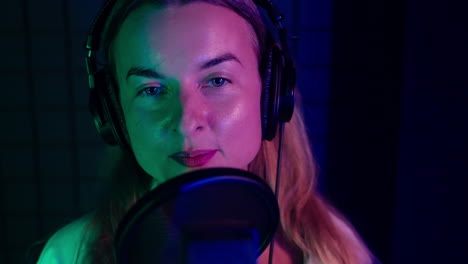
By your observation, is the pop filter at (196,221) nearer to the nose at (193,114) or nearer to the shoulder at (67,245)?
the nose at (193,114)

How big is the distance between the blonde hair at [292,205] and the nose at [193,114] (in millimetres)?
352

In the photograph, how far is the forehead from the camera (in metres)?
0.61

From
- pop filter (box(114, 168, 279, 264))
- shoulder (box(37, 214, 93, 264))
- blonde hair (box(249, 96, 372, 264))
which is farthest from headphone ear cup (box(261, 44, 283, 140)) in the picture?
shoulder (box(37, 214, 93, 264))

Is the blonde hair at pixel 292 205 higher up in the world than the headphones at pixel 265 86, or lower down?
lower down

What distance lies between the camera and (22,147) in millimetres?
1747

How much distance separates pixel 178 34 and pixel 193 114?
14 centimetres

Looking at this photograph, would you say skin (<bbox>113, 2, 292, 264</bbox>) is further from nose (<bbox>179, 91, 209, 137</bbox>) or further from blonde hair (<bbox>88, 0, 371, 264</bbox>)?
blonde hair (<bbox>88, 0, 371, 264</bbox>)

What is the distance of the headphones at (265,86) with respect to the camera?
27.4 inches

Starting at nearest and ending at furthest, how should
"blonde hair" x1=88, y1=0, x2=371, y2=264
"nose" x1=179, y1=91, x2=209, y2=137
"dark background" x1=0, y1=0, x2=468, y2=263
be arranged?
"nose" x1=179, y1=91, x2=209, y2=137, "blonde hair" x1=88, y1=0, x2=371, y2=264, "dark background" x1=0, y1=0, x2=468, y2=263

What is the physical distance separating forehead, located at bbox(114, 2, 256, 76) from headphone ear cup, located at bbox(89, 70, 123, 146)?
8 cm

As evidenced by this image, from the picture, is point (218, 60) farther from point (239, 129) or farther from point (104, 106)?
point (104, 106)

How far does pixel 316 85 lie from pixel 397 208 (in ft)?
2.02

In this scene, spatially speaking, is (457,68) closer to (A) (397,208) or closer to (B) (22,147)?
(A) (397,208)

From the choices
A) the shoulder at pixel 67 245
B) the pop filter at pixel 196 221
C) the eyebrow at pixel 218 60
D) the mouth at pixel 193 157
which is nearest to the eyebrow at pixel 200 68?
the eyebrow at pixel 218 60
